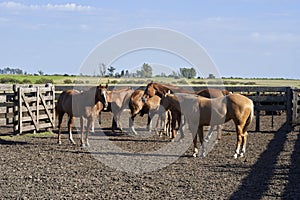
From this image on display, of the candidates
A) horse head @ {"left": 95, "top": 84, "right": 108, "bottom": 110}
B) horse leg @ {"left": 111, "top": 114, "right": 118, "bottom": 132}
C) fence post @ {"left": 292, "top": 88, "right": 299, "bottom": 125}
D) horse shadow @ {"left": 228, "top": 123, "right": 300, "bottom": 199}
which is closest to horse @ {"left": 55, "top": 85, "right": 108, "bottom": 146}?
horse head @ {"left": 95, "top": 84, "right": 108, "bottom": 110}

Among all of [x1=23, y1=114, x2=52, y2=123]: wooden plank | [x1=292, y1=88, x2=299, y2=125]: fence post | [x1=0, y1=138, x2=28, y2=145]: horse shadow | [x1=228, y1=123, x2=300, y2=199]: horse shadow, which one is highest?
[x1=292, y1=88, x2=299, y2=125]: fence post

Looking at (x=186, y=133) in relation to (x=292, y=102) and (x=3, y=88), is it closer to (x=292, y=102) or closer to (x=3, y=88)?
(x=292, y=102)

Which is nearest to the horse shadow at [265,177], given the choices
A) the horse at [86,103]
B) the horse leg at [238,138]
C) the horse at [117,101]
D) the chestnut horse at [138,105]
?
the horse leg at [238,138]

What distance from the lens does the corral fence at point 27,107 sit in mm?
15219

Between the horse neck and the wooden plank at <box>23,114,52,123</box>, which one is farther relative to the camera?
the wooden plank at <box>23,114,52,123</box>

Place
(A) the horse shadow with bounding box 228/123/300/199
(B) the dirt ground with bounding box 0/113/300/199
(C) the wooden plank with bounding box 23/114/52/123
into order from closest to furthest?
(A) the horse shadow with bounding box 228/123/300/199
(B) the dirt ground with bounding box 0/113/300/199
(C) the wooden plank with bounding box 23/114/52/123

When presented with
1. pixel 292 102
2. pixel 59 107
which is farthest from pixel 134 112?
pixel 292 102

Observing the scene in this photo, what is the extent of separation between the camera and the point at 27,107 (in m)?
15.6

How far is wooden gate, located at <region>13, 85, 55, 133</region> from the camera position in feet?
50.2

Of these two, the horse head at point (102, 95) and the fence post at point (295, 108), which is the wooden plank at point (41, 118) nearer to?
the horse head at point (102, 95)

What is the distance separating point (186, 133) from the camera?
1700 centimetres

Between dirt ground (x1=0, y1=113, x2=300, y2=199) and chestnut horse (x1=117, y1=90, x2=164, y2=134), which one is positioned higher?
chestnut horse (x1=117, y1=90, x2=164, y2=134)

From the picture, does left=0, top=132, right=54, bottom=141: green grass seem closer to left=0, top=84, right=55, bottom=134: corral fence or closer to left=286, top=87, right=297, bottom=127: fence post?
left=0, top=84, right=55, bottom=134: corral fence

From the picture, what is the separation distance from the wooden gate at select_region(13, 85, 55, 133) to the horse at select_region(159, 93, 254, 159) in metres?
5.52
